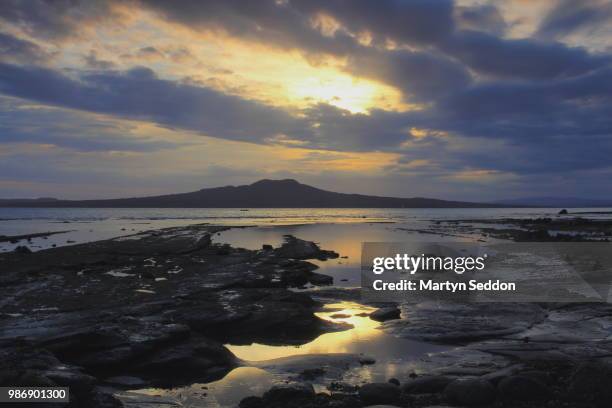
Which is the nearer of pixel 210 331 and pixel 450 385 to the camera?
pixel 450 385

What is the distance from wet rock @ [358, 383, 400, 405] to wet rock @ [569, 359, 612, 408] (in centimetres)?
375

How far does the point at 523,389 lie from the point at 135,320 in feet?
37.6

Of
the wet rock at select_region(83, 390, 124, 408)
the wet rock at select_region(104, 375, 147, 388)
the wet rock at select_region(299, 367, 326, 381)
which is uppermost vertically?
the wet rock at select_region(83, 390, 124, 408)

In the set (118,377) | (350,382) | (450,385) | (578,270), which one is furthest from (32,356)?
(578,270)

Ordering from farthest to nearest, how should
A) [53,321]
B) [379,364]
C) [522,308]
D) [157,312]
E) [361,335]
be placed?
[522,308] → [157,312] → [361,335] → [53,321] → [379,364]

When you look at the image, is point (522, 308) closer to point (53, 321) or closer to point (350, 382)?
point (350, 382)

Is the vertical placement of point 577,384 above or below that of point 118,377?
above

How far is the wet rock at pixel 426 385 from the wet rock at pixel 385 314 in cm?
783

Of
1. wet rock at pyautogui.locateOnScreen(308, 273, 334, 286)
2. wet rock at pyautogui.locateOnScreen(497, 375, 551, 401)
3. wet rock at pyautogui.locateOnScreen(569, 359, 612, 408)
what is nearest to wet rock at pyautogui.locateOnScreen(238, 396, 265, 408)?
wet rock at pyautogui.locateOnScreen(497, 375, 551, 401)

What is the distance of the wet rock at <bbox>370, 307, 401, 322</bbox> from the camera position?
64.0 feet

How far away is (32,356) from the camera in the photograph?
38.3ft

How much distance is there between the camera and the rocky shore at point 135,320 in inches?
484

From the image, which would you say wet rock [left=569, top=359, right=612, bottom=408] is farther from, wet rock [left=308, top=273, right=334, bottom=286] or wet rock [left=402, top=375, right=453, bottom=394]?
wet rock [left=308, top=273, right=334, bottom=286]

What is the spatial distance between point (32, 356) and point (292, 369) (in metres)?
6.58
